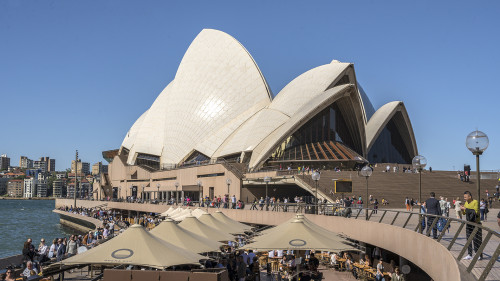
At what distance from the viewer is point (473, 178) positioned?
118ft

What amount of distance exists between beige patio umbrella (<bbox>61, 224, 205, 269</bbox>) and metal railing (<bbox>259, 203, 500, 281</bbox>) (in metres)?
4.68

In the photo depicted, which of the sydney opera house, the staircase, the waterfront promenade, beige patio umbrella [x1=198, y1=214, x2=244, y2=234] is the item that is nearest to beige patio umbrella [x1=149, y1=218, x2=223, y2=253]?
beige patio umbrella [x1=198, y1=214, x2=244, y2=234]

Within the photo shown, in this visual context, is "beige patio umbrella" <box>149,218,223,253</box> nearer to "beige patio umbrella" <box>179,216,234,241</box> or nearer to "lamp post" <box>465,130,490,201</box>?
"beige patio umbrella" <box>179,216,234,241</box>

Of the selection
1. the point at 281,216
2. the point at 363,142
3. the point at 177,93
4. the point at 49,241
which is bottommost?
the point at 49,241

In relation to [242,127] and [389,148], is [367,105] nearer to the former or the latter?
[389,148]

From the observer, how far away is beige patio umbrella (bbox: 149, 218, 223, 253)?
37.9 feet

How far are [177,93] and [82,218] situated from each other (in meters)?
18.5

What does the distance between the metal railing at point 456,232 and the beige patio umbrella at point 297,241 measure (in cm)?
192

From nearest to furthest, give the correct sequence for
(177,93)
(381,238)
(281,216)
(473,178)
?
(381,238), (281,216), (473,178), (177,93)

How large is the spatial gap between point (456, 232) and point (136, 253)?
18.1ft

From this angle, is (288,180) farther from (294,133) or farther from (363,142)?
(363,142)

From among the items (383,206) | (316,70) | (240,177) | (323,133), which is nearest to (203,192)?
(240,177)

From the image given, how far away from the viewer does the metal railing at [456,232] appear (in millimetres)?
6066

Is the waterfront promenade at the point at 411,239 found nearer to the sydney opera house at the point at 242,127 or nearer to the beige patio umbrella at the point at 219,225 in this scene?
the beige patio umbrella at the point at 219,225
